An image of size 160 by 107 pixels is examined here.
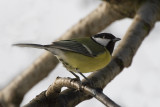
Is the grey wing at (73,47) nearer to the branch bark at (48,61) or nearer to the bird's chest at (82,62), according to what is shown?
A: the bird's chest at (82,62)

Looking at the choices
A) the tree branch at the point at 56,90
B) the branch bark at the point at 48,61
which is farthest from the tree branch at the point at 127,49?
the branch bark at the point at 48,61

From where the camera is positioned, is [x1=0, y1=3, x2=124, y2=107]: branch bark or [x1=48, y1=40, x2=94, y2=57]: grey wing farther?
[x1=0, y1=3, x2=124, y2=107]: branch bark

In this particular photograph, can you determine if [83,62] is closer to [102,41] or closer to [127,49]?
[102,41]

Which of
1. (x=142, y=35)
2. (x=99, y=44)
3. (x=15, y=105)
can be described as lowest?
(x=15, y=105)

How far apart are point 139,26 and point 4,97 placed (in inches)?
80.4

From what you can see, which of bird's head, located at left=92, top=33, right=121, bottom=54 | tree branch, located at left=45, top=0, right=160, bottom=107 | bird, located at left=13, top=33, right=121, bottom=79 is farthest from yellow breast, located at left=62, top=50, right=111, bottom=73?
bird's head, located at left=92, top=33, right=121, bottom=54

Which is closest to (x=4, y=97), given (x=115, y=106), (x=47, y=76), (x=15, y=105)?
(x=15, y=105)

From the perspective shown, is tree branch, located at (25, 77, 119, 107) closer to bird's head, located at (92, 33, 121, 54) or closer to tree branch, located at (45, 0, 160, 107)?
tree branch, located at (45, 0, 160, 107)

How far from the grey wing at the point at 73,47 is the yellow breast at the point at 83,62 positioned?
0.13ft

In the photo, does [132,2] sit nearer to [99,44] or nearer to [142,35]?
[142,35]

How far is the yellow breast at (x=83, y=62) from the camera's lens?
3967 mm

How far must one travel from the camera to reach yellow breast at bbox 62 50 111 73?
3967 millimetres

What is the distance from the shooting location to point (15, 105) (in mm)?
6039

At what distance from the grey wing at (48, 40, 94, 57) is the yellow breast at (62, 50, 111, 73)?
4 centimetres
